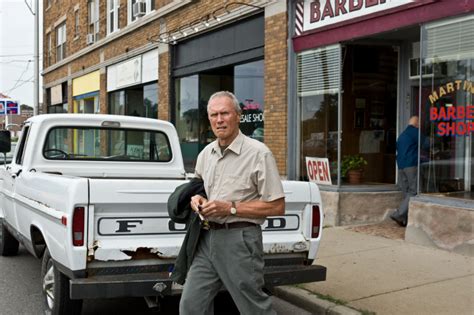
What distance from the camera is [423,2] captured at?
7.35 m

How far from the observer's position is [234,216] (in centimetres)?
302

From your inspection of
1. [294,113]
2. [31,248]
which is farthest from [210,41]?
[31,248]

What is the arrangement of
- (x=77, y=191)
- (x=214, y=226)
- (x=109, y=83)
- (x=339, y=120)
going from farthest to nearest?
(x=109, y=83) → (x=339, y=120) → (x=77, y=191) → (x=214, y=226)

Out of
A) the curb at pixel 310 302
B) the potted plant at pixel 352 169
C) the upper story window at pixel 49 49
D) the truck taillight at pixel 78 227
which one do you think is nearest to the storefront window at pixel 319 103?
the potted plant at pixel 352 169

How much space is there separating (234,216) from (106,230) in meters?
1.22

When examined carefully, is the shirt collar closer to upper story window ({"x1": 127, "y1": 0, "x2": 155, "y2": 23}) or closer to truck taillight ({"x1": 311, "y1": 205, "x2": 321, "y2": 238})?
truck taillight ({"x1": 311, "y1": 205, "x2": 321, "y2": 238})

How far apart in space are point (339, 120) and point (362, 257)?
3.14 metres

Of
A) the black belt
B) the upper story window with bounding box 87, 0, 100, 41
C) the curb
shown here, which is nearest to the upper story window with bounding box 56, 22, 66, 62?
the upper story window with bounding box 87, 0, 100, 41

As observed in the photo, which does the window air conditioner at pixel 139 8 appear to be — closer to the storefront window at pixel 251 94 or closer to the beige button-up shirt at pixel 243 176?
the storefront window at pixel 251 94

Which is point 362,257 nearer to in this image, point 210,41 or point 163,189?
point 163,189

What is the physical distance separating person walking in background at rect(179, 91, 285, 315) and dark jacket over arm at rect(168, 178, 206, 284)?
Result: 0.06 metres

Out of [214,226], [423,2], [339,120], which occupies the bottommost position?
[214,226]

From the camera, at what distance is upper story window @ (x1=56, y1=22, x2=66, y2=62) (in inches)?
954

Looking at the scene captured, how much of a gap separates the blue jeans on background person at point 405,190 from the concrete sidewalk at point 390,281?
905 mm
